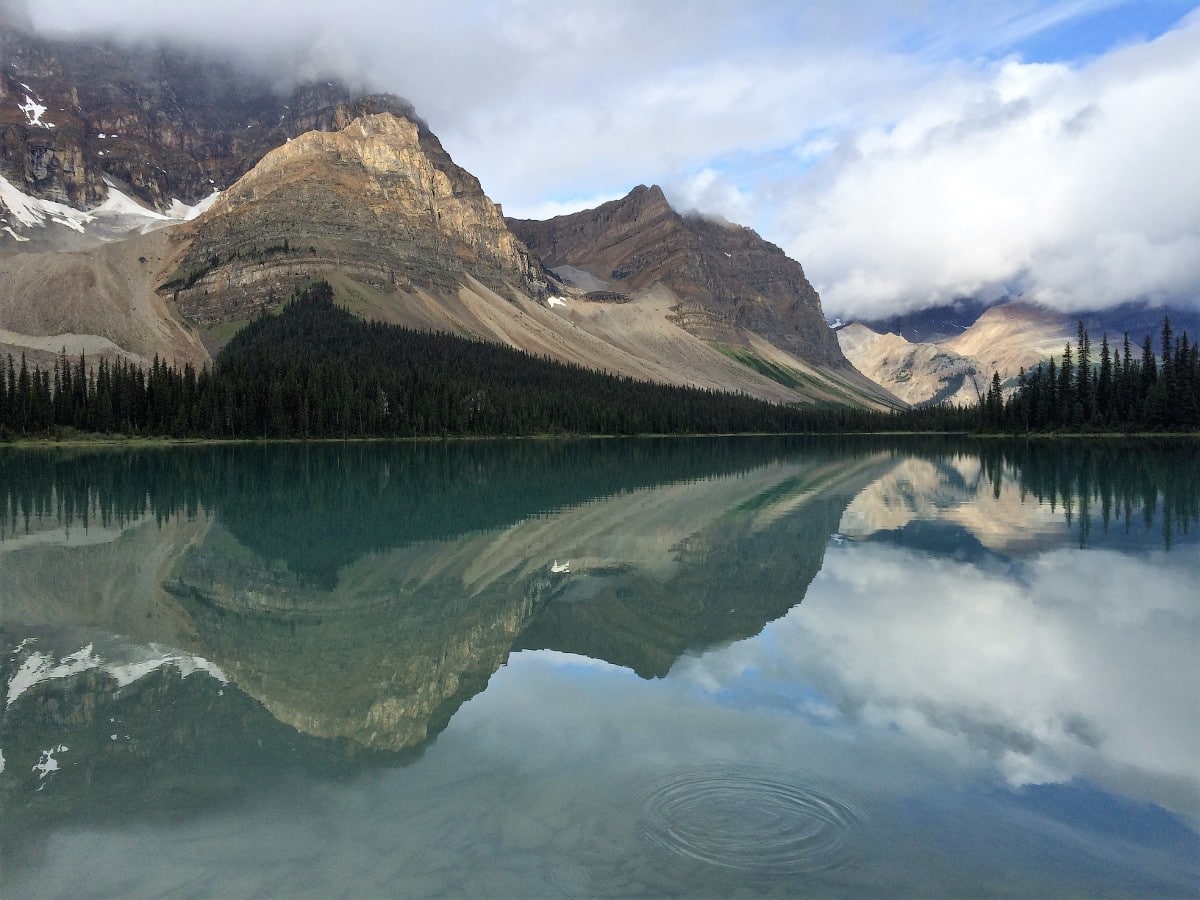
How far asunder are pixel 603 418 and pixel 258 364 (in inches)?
2460

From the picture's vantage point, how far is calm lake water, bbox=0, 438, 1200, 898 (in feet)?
28.1

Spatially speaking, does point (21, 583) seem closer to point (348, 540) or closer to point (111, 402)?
point (348, 540)

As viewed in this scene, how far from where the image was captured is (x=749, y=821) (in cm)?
938

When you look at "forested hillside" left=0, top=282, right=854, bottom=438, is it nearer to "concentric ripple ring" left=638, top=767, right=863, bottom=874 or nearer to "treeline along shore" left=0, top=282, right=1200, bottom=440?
"treeline along shore" left=0, top=282, right=1200, bottom=440

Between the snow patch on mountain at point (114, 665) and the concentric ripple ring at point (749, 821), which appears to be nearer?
the concentric ripple ring at point (749, 821)

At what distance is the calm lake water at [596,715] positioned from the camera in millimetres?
8555

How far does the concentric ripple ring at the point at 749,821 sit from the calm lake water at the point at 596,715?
41 millimetres

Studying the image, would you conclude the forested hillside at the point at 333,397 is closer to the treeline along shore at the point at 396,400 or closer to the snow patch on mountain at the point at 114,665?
the treeline along shore at the point at 396,400

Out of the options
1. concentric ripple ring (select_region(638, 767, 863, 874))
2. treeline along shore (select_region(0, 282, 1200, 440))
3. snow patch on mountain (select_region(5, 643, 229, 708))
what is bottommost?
concentric ripple ring (select_region(638, 767, 863, 874))

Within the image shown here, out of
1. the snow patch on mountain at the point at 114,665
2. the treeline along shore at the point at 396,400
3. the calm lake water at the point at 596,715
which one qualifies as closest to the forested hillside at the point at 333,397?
the treeline along shore at the point at 396,400

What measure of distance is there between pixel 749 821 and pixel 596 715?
3.92 m

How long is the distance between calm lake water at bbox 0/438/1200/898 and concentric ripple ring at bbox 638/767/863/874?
4 centimetres

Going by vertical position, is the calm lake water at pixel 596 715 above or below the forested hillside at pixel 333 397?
below

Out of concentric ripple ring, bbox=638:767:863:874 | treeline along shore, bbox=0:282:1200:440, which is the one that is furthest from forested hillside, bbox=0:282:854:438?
concentric ripple ring, bbox=638:767:863:874
